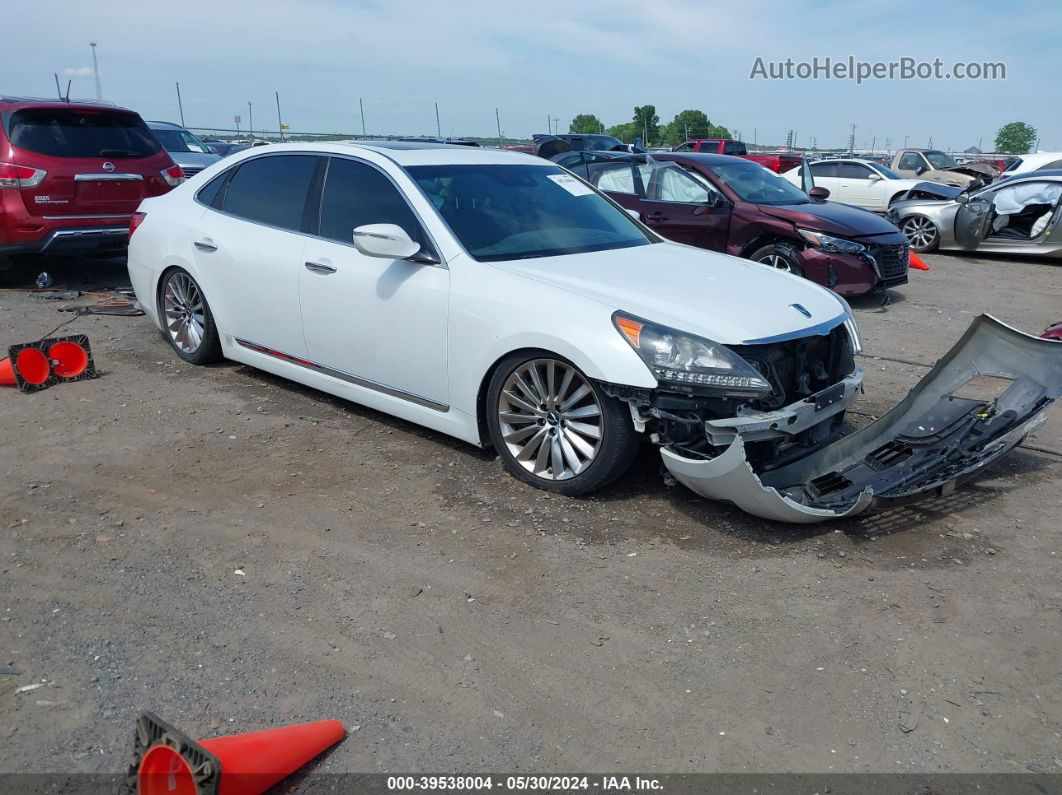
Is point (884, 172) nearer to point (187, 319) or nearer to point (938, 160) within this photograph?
point (938, 160)

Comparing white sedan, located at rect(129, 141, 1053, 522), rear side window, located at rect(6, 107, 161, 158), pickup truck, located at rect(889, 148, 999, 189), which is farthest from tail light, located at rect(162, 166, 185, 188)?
pickup truck, located at rect(889, 148, 999, 189)

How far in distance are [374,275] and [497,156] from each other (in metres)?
1.33

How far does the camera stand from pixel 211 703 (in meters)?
2.85

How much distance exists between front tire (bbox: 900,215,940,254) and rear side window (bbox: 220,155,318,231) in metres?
11.4

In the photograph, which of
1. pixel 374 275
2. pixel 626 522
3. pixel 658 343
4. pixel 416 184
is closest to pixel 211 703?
pixel 626 522

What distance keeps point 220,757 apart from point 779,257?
8.22 m

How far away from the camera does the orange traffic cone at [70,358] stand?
6.15 m

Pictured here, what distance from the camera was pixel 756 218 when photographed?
9.55 meters

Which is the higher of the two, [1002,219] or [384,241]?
[384,241]

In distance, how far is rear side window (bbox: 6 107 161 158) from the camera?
867 centimetres

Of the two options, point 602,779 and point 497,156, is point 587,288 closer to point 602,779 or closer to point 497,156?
point 497,156

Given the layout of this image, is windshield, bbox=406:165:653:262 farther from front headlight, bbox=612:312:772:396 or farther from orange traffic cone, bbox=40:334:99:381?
orange traffic cone, bbox=40:334:99:381

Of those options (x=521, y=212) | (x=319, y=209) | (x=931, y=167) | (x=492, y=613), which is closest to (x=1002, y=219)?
(x=931, y=167)

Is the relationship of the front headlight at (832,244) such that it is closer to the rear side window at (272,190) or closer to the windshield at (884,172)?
the rear side window at (272,190)
